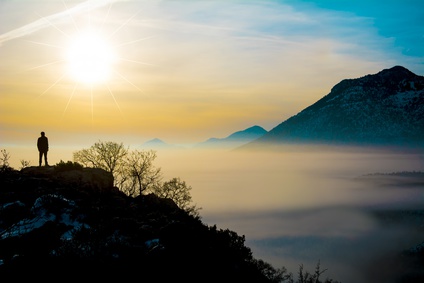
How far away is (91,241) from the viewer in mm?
15766

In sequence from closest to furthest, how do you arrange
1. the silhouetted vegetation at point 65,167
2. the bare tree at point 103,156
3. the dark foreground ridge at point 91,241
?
the dark foreground ridge at point 91,241
the silhouetted vegetation at point 65,167
the bare tree at point 103,156

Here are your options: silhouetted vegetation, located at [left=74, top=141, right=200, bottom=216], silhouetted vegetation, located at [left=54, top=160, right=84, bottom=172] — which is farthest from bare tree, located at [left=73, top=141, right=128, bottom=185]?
silhouetted vegetation, located at [left=54, top=160, right=84, bottom=172]

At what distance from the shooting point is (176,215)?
33062mm

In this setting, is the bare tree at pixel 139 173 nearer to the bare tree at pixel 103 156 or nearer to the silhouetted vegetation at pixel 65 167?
the bare tree at pixel 103 156

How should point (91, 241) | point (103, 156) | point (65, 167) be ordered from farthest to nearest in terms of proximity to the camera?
point (103, 156)
point (65, 167)
point (91, 241)

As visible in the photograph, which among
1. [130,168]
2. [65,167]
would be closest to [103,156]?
[130,168]

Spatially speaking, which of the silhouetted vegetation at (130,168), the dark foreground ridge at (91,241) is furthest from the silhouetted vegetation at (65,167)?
the silhouetted vegetation at (130,168)

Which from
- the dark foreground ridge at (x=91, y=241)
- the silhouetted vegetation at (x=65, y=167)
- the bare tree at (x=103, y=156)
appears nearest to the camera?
the dark foreground ridge at (x=91, y=241)

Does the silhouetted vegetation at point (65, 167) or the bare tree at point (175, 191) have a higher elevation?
the silhouetted vegetation at point (65, 167)

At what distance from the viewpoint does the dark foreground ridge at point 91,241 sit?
14.5m

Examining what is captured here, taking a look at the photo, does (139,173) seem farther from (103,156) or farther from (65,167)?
(65,167)

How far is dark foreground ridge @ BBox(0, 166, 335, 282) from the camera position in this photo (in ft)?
47.6

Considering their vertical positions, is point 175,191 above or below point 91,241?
below

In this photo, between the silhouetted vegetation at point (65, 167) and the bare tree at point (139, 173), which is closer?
the silhouetted vegetation at point (65, 167)
